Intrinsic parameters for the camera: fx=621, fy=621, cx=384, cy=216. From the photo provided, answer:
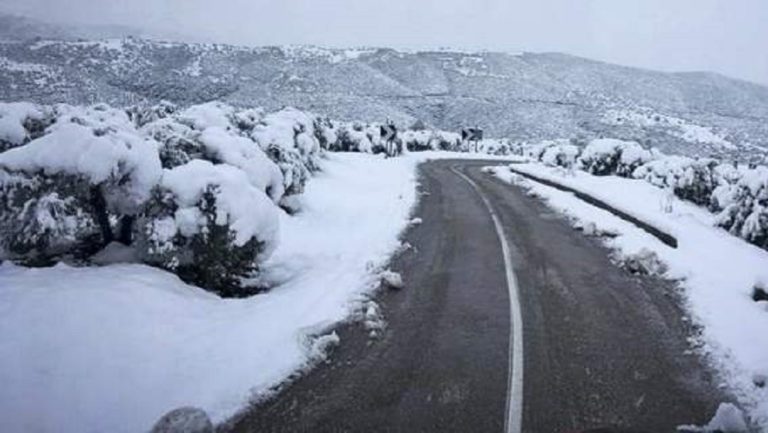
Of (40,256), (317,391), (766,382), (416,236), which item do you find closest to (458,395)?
(317,391)

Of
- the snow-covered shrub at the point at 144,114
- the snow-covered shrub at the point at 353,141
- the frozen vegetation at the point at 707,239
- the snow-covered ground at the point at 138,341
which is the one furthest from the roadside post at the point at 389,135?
the snow-covered ground at the point at 138,341

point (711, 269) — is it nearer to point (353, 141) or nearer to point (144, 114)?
point (144, 114)

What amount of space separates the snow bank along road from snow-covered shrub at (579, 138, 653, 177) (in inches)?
769

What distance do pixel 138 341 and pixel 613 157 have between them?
28.6 m

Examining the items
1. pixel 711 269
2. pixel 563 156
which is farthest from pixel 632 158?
pixel 711 269

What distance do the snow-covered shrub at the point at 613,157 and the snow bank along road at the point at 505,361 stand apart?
769 inches

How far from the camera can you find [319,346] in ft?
23.9

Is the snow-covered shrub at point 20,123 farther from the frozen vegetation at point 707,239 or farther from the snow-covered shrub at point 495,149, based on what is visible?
the snow-covered shrub at point 495,149

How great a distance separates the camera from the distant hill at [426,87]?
91.1m

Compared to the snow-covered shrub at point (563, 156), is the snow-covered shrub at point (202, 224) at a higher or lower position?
higher

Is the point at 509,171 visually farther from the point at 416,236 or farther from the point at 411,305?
the point at 411,305

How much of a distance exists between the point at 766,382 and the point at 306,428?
4759 mm

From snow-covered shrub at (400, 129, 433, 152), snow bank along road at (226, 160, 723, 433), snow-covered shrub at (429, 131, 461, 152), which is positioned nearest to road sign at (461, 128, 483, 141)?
snow-covered shrub at (429, 131, 461, 152)

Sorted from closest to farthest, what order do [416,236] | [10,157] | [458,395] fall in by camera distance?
1. [458,395]
2. [10,157]
3. [416,236]
